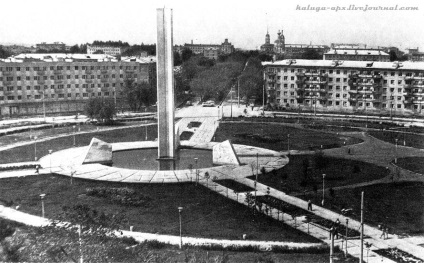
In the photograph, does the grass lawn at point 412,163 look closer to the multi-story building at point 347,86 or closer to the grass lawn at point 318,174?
the grass lawn at point 318,174

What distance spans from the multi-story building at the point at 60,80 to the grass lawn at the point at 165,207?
5432 centimetres

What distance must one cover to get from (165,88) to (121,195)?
16.6 meters

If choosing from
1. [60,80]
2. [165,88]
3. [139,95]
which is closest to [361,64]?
[139,95]

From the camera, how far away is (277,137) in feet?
236

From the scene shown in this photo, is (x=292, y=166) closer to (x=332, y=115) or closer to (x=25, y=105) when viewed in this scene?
(x=332, y=115)

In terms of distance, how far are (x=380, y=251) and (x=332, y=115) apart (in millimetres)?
66397

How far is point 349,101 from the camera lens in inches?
4031

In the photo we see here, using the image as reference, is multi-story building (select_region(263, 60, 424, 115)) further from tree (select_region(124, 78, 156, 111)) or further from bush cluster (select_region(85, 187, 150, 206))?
bush cluster (select_region(85, 187, 150, 206))

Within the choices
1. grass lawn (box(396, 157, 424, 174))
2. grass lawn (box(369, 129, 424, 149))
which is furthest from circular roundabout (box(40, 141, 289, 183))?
grass lawn (box(369, 129, 424, 149))

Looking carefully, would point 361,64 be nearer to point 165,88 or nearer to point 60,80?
point 165,88

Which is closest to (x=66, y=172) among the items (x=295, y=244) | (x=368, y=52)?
(x=295, y=244)

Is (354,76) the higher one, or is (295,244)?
(354,76)

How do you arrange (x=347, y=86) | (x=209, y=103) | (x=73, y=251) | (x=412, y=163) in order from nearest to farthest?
(x=73, y=251) < (x=412, y=163) < (x=347, y=86) < (x=209, y=103)

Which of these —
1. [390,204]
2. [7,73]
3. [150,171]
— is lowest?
[390,204]
